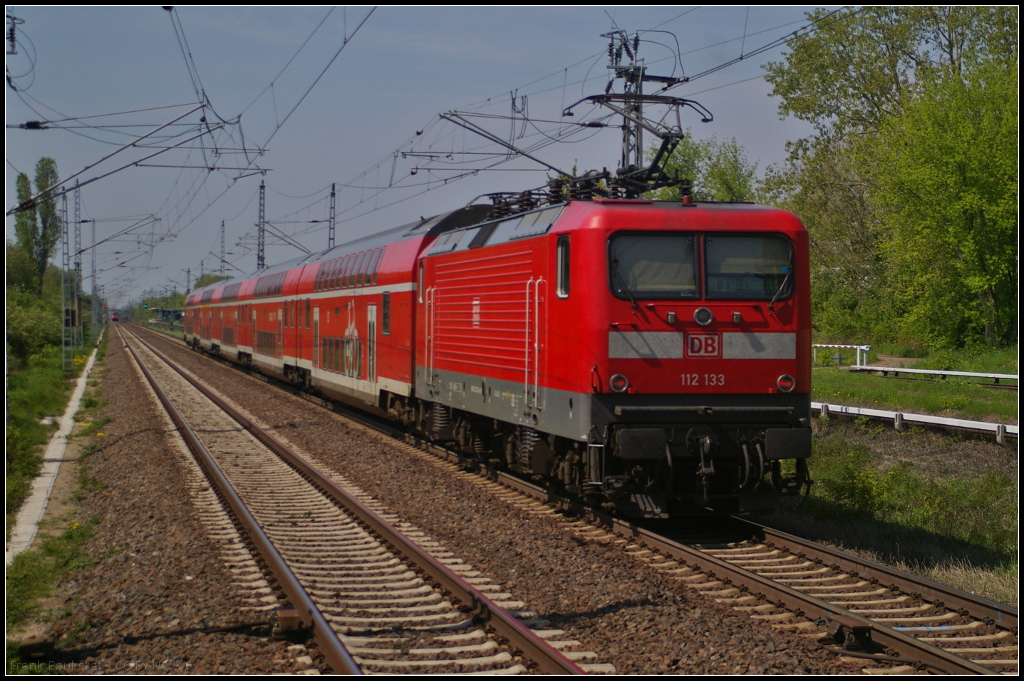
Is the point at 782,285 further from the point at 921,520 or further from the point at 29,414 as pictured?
the point at 29,414

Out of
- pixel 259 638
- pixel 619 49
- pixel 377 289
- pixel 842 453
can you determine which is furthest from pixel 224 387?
pixel 259 638

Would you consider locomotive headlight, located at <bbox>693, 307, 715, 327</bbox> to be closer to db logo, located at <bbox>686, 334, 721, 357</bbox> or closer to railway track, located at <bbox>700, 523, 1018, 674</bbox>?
db logo, located at <bbox>686, 334, 721, 357</bbox>

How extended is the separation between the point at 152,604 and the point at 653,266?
5.34m

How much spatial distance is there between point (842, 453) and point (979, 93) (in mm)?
18576

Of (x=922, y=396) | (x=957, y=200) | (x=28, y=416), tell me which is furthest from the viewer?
(x=957, y=200)

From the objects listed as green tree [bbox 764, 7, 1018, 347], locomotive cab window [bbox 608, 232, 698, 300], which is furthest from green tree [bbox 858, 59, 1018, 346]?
locomotive cab window [bbox 608, 232, 698, 300]

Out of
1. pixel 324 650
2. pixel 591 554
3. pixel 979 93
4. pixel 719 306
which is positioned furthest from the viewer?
pixel 979 93

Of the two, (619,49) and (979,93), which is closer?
(619,49)

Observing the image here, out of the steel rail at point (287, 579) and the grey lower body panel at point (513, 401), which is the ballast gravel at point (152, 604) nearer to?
the steel rail at point (287, 579)

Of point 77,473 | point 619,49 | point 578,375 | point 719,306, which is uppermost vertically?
point 619,49

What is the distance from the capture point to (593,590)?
739cm

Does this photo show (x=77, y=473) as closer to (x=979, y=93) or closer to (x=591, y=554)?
(x=591, y=554)

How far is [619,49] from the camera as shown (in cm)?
2214

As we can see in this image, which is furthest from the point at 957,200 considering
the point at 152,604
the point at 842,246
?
the point at 152,604
